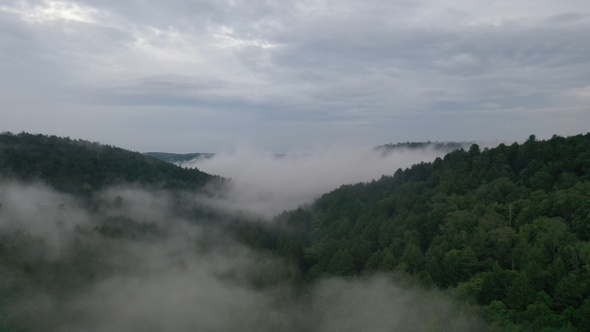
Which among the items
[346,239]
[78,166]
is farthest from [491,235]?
[78,166]

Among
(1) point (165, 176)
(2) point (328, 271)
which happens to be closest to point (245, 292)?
(2) point (328, 271)

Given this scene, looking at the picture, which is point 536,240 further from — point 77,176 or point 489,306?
point 77,176

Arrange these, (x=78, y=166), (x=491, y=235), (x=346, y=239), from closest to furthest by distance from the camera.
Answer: (x=491, y=235) → (x=346, y=239) → (x=78, y=166)

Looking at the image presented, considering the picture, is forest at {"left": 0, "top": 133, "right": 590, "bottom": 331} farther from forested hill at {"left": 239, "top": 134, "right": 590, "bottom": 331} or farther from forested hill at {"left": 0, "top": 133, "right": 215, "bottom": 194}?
forested hill at {"left": 0, "top": 133, "right": 215, "bottom": 194}

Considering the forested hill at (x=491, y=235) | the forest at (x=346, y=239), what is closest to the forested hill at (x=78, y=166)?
the forest at (x=346, y=239)

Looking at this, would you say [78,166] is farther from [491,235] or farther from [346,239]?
[491,235]

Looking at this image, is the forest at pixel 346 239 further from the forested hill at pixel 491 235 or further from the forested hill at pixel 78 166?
the forested hill at pixel 78 166
